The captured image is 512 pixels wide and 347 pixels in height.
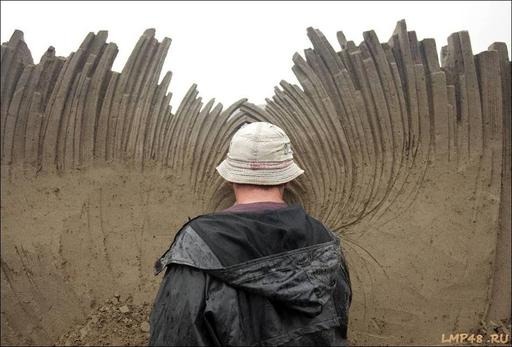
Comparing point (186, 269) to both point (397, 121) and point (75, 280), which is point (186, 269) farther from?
point (397, 121)

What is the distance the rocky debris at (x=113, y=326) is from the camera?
3.28 metres

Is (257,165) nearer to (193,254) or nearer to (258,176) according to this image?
(258,176)

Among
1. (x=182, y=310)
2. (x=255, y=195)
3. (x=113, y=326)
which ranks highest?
(x=255, y=195)

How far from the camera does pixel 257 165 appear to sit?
1577 millimetres

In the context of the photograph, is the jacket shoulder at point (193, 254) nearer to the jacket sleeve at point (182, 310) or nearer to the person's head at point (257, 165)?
the jacket sleeve at point (182, 310)

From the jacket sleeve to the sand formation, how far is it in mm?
1952

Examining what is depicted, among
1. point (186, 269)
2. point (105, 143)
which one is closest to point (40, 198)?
point (105, 143)

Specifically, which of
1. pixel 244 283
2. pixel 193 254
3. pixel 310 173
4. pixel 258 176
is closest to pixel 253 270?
pixel 244 283

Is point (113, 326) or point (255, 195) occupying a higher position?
point (255, 195)

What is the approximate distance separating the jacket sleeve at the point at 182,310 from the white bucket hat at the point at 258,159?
0.32 m

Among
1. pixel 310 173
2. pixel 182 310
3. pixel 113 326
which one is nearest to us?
pixel 182 310

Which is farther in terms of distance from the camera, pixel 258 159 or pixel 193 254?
pixel 258 159

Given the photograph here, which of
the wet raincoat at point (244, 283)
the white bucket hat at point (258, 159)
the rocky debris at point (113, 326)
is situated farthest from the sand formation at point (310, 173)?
the wet raincoat at point (244, 283)

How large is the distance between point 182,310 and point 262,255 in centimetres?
25
